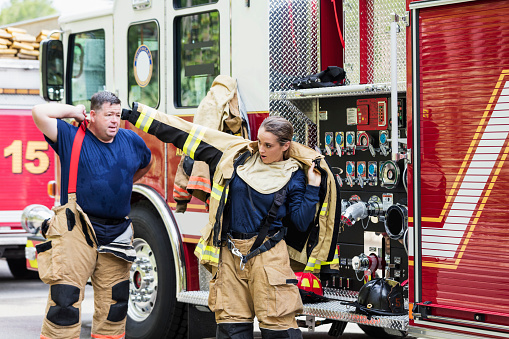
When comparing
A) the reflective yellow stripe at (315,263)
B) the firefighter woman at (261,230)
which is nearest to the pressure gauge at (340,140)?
the firefighter woman at (261,230)

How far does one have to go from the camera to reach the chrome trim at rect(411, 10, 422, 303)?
502 centimetres

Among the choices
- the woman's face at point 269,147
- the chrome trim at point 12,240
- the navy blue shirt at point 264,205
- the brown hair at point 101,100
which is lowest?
the chrome trim at point 12,240

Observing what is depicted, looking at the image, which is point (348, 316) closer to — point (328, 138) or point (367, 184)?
point (367, 184)

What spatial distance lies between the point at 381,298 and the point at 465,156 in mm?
1132

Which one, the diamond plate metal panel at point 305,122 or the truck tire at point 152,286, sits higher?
the diamond plate metal panel at point 305,122

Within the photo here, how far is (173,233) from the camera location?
7000mm

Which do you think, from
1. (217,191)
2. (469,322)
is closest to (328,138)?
(217,191)

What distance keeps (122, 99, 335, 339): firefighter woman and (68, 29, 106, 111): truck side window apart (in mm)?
3356

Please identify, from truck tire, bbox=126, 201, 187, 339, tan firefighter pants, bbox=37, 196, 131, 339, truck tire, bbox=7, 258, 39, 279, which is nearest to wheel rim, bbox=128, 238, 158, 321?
truck tire, bbox=126, 201, 187, 339

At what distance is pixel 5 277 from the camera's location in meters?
12.9

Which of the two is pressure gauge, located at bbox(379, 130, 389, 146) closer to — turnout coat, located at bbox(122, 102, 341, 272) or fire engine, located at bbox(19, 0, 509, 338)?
fire engine, located at bbox(19, 0, 509, 338)

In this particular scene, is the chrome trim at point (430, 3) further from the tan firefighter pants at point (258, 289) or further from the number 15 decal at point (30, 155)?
the number 15 decal at point (30, 155)

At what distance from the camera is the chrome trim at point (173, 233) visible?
6.92 metres

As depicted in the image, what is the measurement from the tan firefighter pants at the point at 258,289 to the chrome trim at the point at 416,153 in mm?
714
